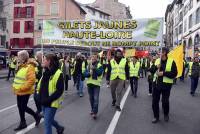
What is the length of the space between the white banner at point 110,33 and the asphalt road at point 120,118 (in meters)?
1.96

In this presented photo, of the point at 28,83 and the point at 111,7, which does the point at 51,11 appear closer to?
the point at 111,7

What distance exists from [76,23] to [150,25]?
233 centimetres

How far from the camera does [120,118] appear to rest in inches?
379

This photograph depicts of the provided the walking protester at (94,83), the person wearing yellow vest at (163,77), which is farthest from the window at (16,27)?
the person wearing yellow vest at (163,77)

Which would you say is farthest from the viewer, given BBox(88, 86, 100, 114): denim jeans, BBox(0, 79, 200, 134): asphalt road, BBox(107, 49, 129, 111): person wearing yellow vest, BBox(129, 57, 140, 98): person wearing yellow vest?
BBox(129, 57, 140, 98): person wearing yellow vest

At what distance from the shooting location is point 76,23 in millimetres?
12070

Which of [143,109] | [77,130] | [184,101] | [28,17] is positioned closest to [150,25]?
[143,109]

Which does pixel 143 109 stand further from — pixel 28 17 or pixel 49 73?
pixel 28 17

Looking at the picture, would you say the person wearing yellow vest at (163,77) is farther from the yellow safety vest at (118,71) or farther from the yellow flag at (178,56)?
the yellow safety vest at (118,71)

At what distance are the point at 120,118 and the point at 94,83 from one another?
1.10 metres

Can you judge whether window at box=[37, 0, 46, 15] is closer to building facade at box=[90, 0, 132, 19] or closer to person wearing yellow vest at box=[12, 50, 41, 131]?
building facade at box=[90, 0, 132, 19]

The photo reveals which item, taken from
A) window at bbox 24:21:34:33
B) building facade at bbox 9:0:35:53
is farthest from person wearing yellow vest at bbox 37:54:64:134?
window at bbox 24:21:34:33

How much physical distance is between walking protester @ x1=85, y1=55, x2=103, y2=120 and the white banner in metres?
1.97

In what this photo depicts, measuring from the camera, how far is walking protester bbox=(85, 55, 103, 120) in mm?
9594
